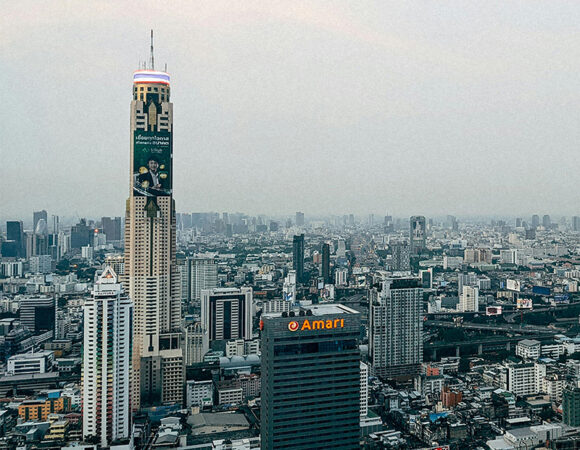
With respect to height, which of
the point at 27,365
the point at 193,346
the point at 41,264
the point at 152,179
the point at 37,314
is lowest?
the point at 27,365

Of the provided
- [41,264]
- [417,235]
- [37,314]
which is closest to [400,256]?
[417,235]

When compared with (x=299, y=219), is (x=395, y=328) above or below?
below

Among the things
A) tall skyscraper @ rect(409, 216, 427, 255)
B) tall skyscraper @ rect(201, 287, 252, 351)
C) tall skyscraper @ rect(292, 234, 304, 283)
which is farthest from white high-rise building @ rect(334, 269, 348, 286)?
tall skyscraper @ rect(201, 287, 252, 351)

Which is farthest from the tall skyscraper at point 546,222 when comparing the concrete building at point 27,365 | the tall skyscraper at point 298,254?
the concrete building at point 27,365

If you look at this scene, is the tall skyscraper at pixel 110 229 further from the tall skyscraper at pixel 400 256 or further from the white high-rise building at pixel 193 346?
the tall skyscraper at pixel 400 256

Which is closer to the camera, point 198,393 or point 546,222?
point 198,393

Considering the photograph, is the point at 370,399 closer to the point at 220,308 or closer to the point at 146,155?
the point at 220,308

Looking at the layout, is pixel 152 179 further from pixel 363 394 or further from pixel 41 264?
pixel 41 264

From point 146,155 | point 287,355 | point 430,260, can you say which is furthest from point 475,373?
point 430,260
